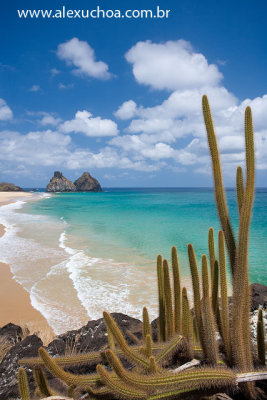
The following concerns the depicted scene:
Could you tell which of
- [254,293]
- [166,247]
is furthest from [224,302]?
[166,247]

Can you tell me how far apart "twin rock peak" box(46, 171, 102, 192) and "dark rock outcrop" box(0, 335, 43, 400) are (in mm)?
126310

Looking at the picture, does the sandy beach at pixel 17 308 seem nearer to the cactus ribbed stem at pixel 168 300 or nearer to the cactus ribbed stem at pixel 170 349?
the cactus ribbed stem at pixel 168 300

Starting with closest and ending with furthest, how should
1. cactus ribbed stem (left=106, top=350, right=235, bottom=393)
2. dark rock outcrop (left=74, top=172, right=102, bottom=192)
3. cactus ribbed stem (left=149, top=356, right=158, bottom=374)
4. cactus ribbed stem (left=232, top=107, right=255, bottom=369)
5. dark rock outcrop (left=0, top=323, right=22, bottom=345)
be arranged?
1. cactus ribbed stem (left=106, top=350, right=235, bottom=393)
2. cactus ribbed stem (left=149, top=356, right=158, bottom=374)
3. cactus ribbed stem (left=232, top=107, right=255, bottom=369)
4. dark rock outcrop (left=0, top=323, right=22, bottom=345)
5. dark rock outcrop (left=74, top=172, right=102, bottom=192)

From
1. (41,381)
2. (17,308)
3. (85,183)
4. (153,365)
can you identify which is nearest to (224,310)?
(153,365)

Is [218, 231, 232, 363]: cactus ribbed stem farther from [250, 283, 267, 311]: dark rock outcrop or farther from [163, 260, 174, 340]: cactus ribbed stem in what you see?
[250, 283, 267, 311]: dark rock outcrop

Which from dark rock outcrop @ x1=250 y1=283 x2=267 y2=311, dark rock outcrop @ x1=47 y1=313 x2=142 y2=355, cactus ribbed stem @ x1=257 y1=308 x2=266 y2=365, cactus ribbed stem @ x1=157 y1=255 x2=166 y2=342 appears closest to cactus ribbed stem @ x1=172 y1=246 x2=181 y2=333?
cactus ribbed stem @ x1=157 y1=255 x2=166 y2=342

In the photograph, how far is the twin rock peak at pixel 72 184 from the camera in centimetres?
12681

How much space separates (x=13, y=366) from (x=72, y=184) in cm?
13306

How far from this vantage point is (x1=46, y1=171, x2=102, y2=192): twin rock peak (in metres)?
127

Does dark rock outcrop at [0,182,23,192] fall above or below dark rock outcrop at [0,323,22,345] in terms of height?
above

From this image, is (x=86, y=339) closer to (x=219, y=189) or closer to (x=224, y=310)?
(x=224, y=310)

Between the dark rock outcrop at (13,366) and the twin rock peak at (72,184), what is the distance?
126310 millimetres

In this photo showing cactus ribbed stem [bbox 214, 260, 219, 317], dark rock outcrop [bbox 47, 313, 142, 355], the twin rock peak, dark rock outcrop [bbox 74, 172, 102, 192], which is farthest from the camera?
dark rock outcrop [bbox 74, 172, 102, 192]

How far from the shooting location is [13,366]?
3557 mm
